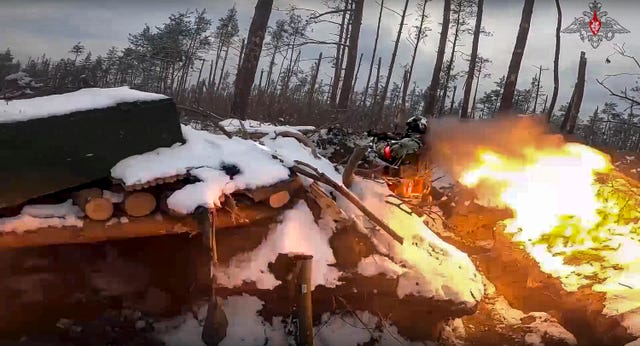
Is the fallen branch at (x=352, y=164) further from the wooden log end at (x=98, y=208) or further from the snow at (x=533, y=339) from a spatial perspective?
the snow at (x=533, y=339)

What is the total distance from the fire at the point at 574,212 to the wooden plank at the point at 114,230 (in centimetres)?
584

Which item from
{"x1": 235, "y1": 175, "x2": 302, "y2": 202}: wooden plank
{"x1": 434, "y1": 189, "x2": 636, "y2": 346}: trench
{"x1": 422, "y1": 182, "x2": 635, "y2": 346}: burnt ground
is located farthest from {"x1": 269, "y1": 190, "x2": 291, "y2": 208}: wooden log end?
{"x1": 434, "y1": 189, "x2": 636, "y2": 346}: trench

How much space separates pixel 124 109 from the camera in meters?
4.79

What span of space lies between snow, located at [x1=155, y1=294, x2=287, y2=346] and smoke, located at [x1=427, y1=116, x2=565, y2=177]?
4.98 metres

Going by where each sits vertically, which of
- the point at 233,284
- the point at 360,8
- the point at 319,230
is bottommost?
the point at 233,284

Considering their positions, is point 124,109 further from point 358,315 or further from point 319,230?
point 358,315

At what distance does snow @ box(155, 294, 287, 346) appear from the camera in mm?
4969

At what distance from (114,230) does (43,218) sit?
0.60 metres

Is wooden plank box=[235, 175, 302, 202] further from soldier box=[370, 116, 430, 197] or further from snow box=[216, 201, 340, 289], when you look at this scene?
soldier box=[370, 116, 430, 197]

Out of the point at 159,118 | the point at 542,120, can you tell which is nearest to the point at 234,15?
the point at 542,120

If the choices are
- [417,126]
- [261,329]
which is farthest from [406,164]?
[261,329]

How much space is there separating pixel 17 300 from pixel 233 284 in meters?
2.06

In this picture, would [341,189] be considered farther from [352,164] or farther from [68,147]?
[68,147]

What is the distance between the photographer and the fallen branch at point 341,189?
555cm
